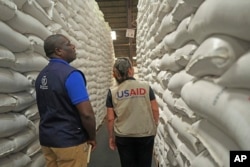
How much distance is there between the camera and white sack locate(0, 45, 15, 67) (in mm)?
1538

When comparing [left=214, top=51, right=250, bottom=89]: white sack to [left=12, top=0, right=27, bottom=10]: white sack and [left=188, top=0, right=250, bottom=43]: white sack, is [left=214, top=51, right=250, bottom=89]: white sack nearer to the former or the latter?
[left=188, top=0, right=250, bottom=43]: white sack

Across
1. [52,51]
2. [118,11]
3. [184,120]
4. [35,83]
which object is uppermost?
[118,11]

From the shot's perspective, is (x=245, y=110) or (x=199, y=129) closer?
(x=245, y=110)

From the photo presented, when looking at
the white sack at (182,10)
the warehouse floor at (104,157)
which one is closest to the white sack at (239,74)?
the white sack at (182,10)

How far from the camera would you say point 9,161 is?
163cm

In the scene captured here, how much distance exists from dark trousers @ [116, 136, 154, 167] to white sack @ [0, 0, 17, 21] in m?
1.26

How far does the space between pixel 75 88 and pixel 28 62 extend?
40 cm

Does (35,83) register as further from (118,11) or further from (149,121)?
(118,11)

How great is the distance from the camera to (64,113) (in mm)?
1792

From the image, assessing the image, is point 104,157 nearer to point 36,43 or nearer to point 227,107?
point 36,43

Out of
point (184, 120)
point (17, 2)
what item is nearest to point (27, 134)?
point (17, 2)

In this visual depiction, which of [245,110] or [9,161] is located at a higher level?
[245,110]

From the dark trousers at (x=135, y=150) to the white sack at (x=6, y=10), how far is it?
4.14ft

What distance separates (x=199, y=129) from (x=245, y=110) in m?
0.44
